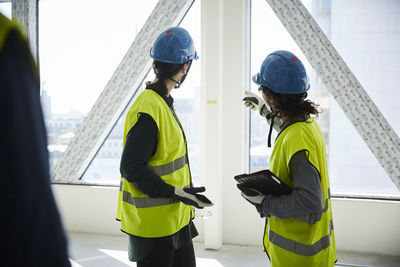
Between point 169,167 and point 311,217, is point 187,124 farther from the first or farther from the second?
point 311,217

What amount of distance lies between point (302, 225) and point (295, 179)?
0.69 ft

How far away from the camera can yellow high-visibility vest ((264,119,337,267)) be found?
4.66ft

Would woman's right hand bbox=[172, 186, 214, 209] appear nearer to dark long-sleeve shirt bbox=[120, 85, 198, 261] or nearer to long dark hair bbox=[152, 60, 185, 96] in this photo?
dark long-sleeve shirt bbox=[120, 85, 198, 261]

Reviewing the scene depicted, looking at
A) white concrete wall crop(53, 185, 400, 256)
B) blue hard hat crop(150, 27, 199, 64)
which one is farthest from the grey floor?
blue hard hat crop(150, 27, 199, 64)

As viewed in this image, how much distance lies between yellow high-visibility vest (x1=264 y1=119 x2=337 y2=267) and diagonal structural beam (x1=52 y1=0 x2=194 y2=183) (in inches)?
120

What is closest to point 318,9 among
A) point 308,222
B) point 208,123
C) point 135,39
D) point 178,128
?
point 208,123

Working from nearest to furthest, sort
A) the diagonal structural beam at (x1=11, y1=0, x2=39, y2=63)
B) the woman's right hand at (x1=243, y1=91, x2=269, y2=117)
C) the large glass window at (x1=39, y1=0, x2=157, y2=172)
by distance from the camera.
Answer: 1. the woman's right hand at (x1=243, y1=91, x2=269, y2=117)
2. the large glass window at (x1=39, y1=0, x2=157, y2=172)
3. the diagonal structural beam at (x1=11, y1=0, x2=39, y2=63)

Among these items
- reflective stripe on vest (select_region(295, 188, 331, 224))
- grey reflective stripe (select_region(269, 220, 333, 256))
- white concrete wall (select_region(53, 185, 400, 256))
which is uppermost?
reflective stripe on vest (select_region(295, 188, 331, 224))

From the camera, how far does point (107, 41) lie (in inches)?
177

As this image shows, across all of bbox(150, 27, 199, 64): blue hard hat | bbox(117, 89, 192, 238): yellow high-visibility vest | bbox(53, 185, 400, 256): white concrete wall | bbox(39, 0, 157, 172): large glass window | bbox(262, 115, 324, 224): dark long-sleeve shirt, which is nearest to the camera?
bbox(262, 115, 324, 224): dark long-sleeve shirt

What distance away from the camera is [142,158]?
5.11 ft

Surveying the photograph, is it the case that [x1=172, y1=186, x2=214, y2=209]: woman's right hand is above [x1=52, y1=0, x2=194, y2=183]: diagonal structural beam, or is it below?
below

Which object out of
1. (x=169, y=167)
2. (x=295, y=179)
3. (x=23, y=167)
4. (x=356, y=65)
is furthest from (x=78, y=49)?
(x=23, y=167)

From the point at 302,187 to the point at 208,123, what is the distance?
2.45 m
